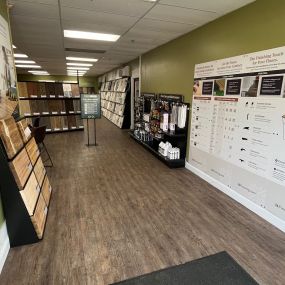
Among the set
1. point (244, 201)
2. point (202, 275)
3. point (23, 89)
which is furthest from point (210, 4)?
point (23, 89)

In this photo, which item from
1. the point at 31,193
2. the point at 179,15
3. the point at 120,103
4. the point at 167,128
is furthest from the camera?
the point at 120,103

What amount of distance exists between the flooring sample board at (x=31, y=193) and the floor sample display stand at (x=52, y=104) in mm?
4703

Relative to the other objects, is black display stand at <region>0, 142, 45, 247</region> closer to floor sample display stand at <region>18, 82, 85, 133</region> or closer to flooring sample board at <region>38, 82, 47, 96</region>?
floor sample display stand at <region>18, 82, 85, 133</region>

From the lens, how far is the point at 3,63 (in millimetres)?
2271

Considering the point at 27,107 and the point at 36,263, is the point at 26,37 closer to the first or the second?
the point at 27,107

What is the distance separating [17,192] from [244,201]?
2.73m

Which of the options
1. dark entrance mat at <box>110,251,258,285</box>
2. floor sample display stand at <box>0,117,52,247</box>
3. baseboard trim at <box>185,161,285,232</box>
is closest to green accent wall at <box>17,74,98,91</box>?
baseboard trim at <box>185,161,285,232</box>

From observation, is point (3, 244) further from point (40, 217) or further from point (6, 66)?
point (6, 66)

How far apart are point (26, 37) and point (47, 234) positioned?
4.00m

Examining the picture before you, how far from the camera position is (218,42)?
10.6ft

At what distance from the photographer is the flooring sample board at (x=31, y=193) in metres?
2.07

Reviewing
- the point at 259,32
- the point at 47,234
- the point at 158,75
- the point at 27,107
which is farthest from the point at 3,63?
the point at 27,107

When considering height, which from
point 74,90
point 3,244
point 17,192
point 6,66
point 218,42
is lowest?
point 3,244

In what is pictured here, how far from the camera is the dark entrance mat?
1745 mm
